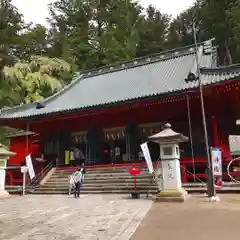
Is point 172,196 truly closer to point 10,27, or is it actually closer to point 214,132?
point 214,132

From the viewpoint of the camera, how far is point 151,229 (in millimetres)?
5406

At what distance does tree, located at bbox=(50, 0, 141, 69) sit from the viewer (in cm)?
3556

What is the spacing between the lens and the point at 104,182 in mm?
14156

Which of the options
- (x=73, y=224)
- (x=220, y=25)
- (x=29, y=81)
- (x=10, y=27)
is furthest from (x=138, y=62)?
(x=73, y=224)

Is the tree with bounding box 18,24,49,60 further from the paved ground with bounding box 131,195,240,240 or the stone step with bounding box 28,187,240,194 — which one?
the paved ground with bounding box 131,195,240,240

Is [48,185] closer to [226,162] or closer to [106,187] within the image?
[106,187]

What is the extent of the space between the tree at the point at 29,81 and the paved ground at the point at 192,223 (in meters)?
21.1

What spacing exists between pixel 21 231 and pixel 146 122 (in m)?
13.4

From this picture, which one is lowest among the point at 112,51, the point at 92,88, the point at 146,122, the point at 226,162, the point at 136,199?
the point at 136,199

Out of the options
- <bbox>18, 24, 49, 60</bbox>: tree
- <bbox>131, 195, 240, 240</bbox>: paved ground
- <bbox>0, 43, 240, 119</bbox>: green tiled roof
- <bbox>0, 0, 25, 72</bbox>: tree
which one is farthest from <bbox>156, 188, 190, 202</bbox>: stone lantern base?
<bbox>18, 24, 49, 60</bbox>: tree

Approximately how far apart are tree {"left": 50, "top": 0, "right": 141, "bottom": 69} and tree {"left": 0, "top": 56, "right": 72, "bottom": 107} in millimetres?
6549

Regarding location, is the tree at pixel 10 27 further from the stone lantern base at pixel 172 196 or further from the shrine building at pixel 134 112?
the stone lantern base at pixel 172 196

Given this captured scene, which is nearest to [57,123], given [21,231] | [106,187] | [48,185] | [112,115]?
[112,115]

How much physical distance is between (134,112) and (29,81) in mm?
13061
